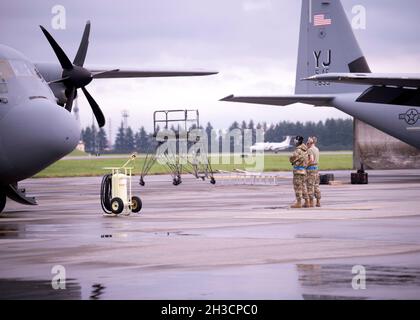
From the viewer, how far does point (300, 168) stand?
29.0 m

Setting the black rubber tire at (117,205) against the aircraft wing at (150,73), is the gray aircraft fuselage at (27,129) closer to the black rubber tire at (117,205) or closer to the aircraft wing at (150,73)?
the black rubber tire at (117,205)

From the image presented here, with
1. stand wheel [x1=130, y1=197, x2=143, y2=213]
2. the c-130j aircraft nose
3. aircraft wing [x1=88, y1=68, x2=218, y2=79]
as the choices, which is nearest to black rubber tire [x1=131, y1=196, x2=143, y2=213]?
stand wheel [x1=130, y1=197, x2=143, y2=213]

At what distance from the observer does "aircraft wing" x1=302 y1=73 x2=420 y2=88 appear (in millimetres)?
44281

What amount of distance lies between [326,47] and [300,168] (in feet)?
93.3

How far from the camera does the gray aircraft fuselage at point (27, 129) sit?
70.6 ft

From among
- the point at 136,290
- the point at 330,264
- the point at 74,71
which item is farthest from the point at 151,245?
the point at 74,71

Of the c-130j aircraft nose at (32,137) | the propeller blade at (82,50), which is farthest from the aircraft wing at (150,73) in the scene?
the c-130j aircraft nose at (32,137)

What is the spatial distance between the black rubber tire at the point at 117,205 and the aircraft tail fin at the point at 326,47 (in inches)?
1221

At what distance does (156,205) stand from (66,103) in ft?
15.4

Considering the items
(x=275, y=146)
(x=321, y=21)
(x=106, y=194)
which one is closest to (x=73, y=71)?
(x=106, y=194)

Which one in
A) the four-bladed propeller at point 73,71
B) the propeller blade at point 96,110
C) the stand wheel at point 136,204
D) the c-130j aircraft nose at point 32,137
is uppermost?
the four-bladed propeller at point 73,71

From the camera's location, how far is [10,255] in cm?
1606

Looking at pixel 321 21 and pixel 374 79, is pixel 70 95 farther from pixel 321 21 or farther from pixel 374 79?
pixel 321 21

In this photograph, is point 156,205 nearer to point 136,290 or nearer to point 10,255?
point 10,255
